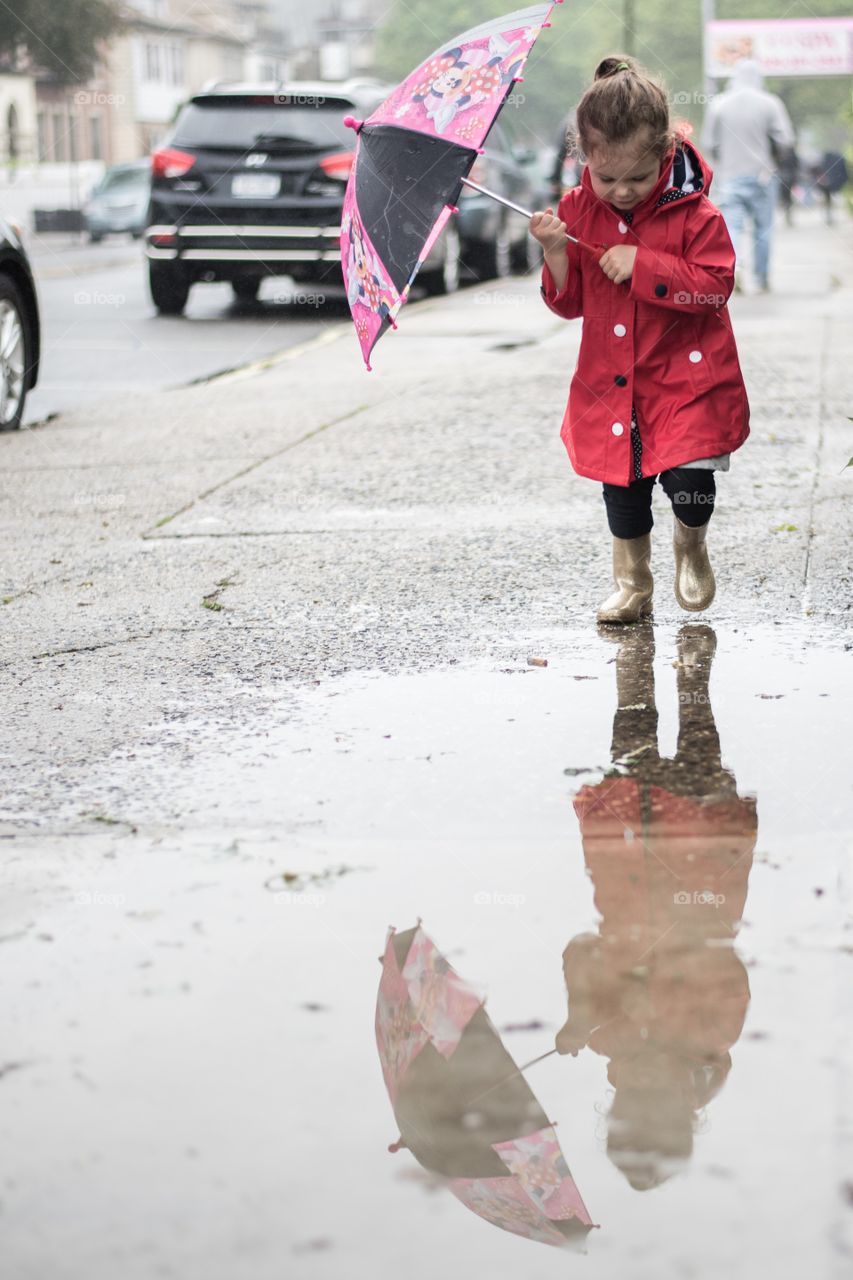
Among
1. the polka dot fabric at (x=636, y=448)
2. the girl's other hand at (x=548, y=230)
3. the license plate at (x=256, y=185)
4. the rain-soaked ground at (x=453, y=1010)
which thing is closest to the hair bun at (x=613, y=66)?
the girl's other hand at (x=548, y=230)

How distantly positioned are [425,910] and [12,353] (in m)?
6.01

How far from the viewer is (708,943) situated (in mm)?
2457

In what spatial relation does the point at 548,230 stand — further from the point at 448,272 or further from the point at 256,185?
the point at 448,272

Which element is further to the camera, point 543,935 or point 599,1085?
point 543,935

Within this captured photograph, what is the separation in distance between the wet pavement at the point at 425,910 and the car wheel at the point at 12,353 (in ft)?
9.58

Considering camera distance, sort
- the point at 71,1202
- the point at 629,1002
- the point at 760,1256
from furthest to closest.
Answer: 1. the point at 629,1002
2. the point at 71,1202
3. the point at 760,1256

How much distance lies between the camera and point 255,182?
43.5 ft

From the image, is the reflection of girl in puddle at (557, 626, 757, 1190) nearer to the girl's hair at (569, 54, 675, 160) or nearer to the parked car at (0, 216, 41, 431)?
the girl's hair at (569, 54, 675, 160)

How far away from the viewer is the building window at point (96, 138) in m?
68.0

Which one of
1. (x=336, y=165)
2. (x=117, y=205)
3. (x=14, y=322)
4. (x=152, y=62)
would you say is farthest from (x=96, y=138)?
(x=14, y=322)

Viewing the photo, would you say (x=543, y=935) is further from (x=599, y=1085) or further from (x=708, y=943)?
(x=599, y=1085)

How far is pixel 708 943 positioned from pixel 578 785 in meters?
0.69

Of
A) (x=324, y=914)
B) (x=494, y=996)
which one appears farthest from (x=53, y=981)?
(x=494, y=996)

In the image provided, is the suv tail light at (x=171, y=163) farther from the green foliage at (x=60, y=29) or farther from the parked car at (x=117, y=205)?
the green foliage at (x=60, y=29)
